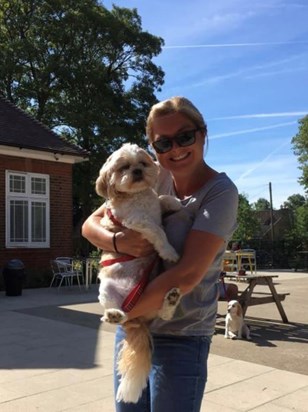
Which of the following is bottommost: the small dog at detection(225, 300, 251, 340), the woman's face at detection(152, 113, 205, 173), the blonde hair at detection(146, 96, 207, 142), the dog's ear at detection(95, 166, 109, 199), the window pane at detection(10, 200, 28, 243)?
the small dog at detection(225, 300, 251, 340)

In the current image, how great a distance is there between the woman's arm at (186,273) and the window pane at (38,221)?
14.1 metres

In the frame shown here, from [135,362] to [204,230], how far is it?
1.94 feet

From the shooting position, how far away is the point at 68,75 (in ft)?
86.4

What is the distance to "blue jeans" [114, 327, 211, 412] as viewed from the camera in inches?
83.0

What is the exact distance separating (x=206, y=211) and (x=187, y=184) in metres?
0.27

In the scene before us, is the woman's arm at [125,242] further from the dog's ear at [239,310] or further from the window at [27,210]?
the window at [27,210]

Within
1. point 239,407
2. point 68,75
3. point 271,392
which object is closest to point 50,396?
point 239,407

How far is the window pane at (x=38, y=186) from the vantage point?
15.7 metres

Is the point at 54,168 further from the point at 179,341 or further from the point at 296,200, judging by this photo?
the point at 296,200

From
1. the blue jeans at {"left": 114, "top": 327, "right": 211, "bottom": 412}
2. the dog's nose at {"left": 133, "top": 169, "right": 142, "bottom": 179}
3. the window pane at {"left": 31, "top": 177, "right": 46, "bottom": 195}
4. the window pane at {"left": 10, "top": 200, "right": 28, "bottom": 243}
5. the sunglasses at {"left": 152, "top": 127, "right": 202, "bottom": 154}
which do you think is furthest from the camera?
Result: the window pane at {"left": 31, "top": 177, "right": 46, "bottom": 195}

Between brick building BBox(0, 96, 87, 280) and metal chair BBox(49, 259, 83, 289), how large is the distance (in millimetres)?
831

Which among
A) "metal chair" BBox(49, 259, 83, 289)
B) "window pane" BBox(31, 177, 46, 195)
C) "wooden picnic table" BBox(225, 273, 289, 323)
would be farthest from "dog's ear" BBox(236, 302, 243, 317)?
"window pane" BBox(31, 177, 46, 195)

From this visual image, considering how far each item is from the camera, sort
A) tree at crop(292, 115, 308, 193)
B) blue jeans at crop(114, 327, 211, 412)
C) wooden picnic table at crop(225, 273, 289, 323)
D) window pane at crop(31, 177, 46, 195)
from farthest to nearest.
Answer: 1. tree at crop(292, 115, 308, 193)
2. window pane at crop(31, 177, 46, 195)
3. wooden picnic table at crop(225, 273, 289, 323)
4. blue jeans at crop(114, 327, 211, 412)

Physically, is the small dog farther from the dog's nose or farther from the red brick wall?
the red brick wall
